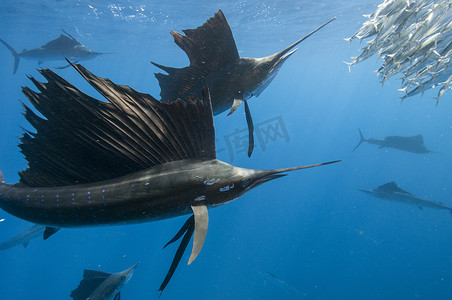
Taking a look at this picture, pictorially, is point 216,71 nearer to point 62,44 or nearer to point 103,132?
point 103,132

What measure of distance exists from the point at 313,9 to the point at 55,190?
2044 cm

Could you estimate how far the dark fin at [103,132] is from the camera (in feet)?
4.33

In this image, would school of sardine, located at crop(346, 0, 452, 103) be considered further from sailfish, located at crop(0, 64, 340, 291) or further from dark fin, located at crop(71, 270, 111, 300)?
dark fin, located at crop(71, 270, 111, 300)

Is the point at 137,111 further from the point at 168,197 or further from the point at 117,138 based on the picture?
the point at 168,197

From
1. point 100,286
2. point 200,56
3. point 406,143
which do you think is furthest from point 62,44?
point 406,143

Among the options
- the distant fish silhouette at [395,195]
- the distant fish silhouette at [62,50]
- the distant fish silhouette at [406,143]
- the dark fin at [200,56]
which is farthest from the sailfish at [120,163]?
the distant fish silhouette at [406,143]

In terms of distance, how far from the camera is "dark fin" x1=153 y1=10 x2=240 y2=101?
8.30ft

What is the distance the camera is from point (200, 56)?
2.59m

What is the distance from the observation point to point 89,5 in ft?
50.7

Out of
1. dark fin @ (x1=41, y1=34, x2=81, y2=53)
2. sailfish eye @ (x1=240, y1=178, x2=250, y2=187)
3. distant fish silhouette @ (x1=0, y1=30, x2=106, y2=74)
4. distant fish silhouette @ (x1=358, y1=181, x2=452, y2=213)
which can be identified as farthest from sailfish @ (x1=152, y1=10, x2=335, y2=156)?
dark fin @ (x1=41, y1=34, x2=81, y2=53)

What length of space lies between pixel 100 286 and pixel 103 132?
192 inches

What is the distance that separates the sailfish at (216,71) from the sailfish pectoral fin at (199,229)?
125cm

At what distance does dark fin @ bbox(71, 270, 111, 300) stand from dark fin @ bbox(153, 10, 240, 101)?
4.48m

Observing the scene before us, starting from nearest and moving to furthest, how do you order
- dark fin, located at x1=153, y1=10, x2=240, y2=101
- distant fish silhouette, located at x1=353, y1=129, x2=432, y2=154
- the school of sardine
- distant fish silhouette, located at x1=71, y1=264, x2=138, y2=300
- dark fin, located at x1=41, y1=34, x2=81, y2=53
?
dark fin, located at x1=153, y1=10, x2=240, y2=101 → the school of sardine → distant fish silhouette, located at x1=71, y1=264, x2=138, y2=300 → dark fin, located at x1=41, y1=34, x2=81, y2=53 → distant fish silhouette, located at x1=353, y1=129, x2=432, y2=154
